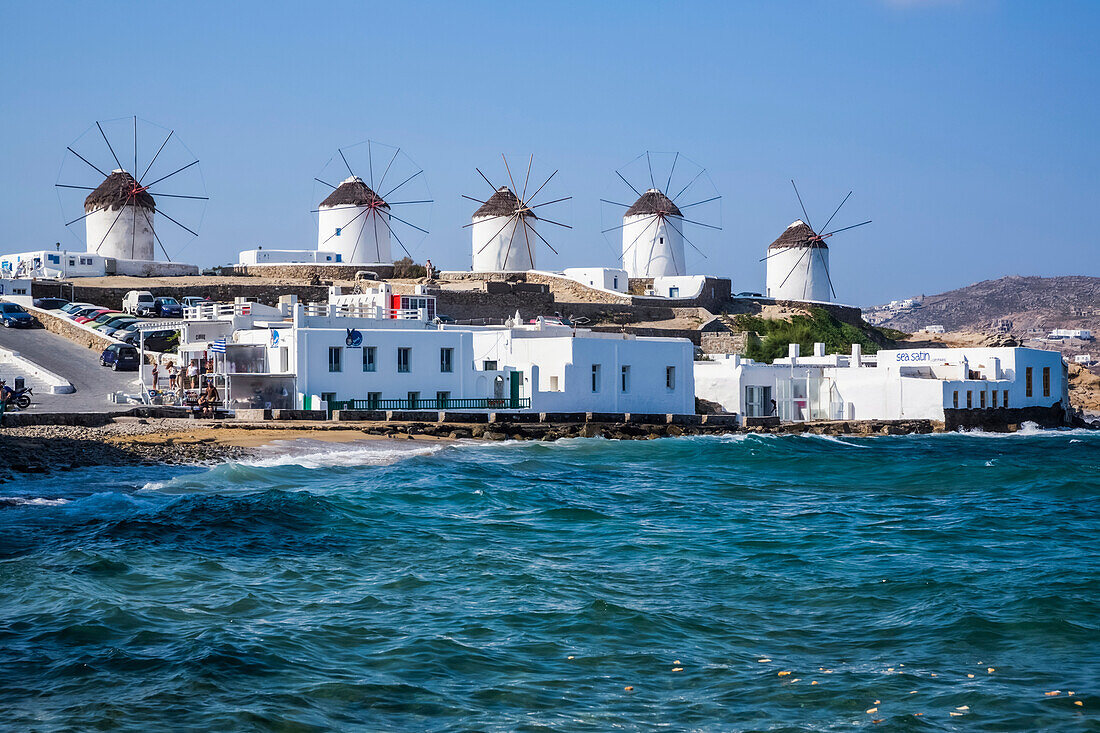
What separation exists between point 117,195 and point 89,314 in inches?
841

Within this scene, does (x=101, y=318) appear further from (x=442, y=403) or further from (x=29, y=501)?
(x=29, y=501)

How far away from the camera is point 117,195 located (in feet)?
187

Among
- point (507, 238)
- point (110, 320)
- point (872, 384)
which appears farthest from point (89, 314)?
point (507, 238)

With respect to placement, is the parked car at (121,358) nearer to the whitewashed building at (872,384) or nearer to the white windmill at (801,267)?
the whitewashed building at (872,384)

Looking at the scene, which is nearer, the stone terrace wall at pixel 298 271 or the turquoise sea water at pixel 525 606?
the turquoise sea water at pixel 525 606

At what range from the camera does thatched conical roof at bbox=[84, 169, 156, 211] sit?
2239 inches

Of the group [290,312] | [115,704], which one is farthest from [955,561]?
[290,312]

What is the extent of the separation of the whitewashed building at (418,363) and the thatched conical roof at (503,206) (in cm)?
3083

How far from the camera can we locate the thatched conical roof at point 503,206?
64000mm

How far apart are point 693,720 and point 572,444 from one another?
19.5m

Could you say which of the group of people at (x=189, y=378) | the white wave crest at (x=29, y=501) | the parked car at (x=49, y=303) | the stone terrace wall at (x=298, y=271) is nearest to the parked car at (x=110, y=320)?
the parked car at (x=49, y=303)

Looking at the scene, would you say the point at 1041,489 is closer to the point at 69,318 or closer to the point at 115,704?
the point at 115,704

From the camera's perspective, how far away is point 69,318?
36.8 meters

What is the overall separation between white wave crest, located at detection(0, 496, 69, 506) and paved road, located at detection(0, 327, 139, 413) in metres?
9.74
